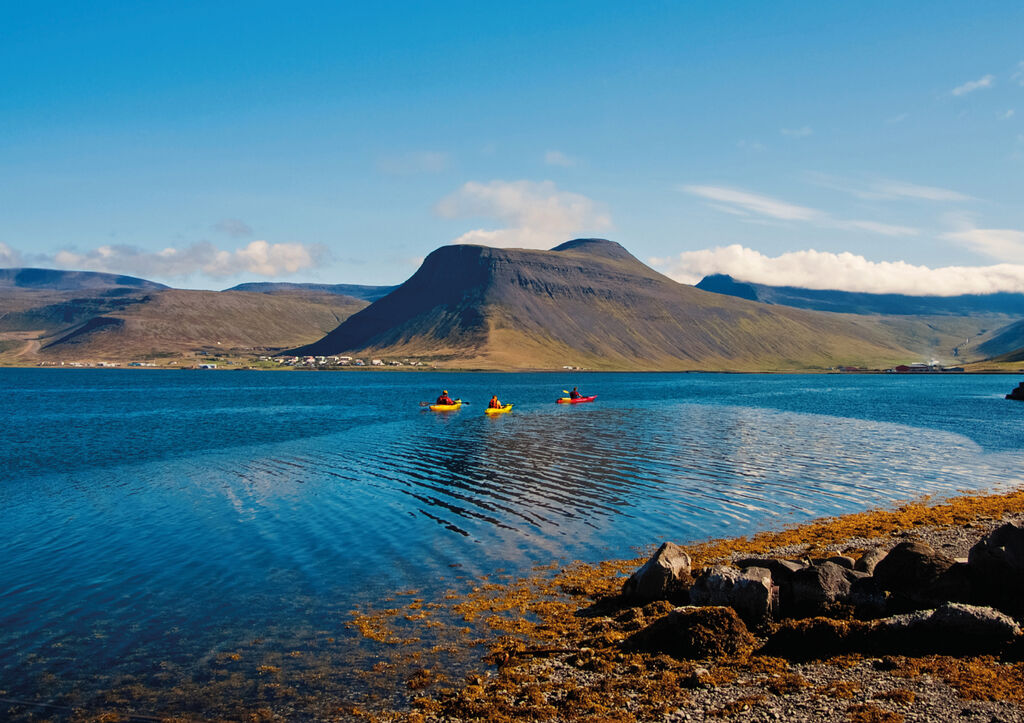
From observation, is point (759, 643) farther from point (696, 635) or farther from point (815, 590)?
point (815, 590)

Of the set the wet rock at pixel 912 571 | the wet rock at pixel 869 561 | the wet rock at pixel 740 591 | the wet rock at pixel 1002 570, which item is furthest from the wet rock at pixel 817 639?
the wet rock at pixel 1002 570

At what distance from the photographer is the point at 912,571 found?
21.5 m

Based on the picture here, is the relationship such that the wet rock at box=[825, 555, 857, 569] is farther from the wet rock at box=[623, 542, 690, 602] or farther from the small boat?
the small boat

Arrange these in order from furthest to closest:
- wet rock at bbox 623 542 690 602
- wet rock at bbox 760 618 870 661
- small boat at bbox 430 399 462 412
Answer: small boat at bbox 430 399 462 412
wet rock at bbox 623 542 690 602
wet rock at bbox 760 618 870 661

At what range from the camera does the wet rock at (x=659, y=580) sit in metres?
22.3

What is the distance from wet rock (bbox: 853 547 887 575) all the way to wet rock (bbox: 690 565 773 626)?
13.0ft

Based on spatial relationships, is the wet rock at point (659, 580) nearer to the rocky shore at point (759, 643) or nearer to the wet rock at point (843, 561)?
the rocky shore at point (759, 643)

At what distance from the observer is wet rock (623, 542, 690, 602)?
22312mm

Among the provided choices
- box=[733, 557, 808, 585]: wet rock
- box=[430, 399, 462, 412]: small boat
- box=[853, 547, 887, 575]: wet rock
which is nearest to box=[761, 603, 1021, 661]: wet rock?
box=[733, 557, 808, 585]: wet rock

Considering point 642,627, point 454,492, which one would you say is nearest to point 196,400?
point 454,492

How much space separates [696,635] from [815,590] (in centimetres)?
466

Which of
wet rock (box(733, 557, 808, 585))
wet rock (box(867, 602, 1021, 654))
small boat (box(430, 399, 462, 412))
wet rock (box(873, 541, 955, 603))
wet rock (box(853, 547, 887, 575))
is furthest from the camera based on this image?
small boat (box(430, 399, 462, 412))

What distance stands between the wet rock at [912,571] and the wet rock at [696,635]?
5.52 meters

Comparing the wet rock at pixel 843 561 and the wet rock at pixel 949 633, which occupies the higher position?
the wet rock at pixel 843 561
